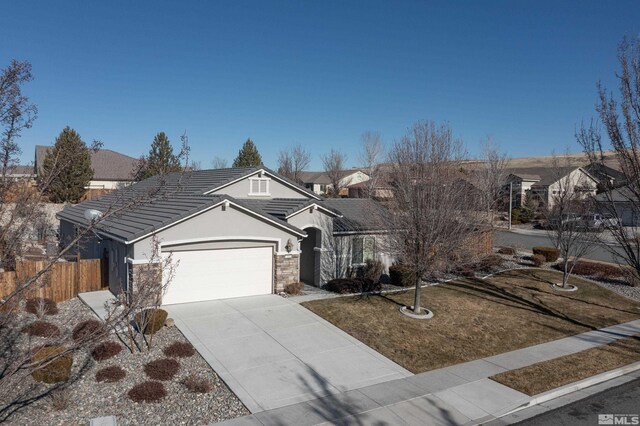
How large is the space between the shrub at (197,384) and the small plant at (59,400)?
2.35 m

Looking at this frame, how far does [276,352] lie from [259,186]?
11841 millimetres

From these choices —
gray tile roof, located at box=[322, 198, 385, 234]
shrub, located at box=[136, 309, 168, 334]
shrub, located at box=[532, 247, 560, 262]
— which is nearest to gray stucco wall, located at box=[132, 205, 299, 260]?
shrub, located at box=[136, 309, 168, 334]

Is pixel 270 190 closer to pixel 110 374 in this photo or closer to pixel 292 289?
pixel 292 289

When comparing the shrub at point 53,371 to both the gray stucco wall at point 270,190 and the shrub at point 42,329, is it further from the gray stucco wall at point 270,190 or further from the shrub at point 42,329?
the gray stucco wall at point 270,190

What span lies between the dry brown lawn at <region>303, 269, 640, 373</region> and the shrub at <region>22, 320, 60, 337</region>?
26.2 feet

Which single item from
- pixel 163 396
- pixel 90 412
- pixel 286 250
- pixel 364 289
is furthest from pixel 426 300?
pixel 90 412

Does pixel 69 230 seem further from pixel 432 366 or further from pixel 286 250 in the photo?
pixel 432 366

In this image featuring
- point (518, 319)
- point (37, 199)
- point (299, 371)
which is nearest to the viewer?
point (37, 199)

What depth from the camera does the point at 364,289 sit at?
19469 millimetres

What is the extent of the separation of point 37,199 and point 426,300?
15403 mm

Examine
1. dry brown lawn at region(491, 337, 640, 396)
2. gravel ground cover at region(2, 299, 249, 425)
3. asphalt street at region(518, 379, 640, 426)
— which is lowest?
asphalt street at region(518, 379, 640, 426)

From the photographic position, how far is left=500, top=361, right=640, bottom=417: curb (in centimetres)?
1030

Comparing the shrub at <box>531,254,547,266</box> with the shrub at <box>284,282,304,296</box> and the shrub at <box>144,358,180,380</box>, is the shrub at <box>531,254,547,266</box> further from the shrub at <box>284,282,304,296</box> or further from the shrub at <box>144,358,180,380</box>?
the shrub at <box>144,358,180,380</box>

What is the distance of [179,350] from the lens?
12.2m
